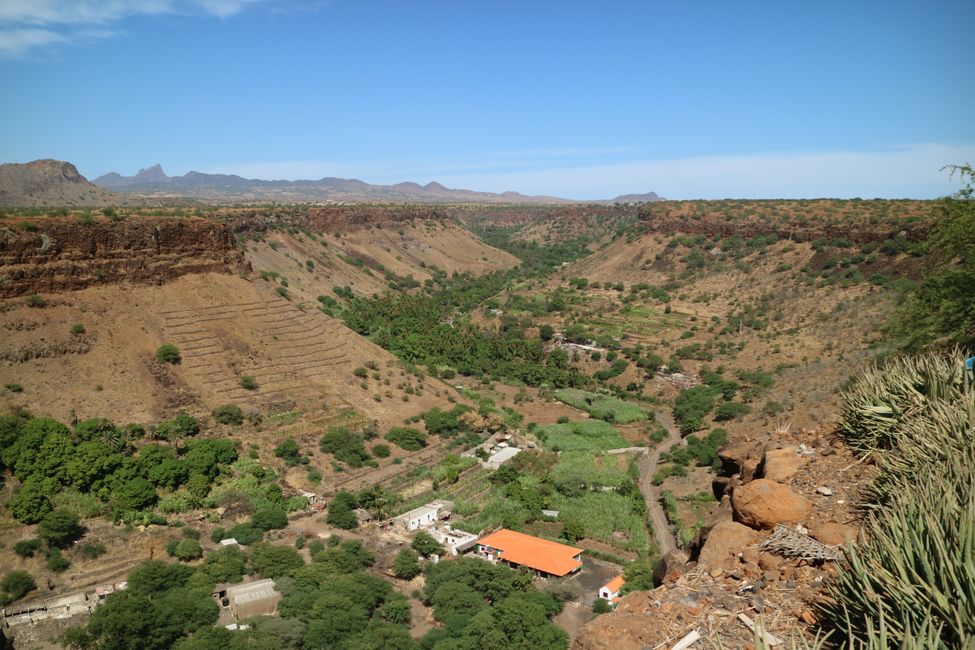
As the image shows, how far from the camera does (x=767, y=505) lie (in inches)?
316

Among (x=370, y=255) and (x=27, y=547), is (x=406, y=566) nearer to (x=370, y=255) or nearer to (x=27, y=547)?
(x=27, y=547)

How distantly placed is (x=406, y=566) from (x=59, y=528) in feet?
41.1

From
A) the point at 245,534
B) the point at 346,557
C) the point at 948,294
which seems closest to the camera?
the point at 948,294

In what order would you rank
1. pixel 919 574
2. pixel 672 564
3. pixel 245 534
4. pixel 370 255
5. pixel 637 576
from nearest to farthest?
1. pixel 919 574
2. pixel 672 564
3. pixel 637 576
4. pixel 245 534
5. pixel 370 255

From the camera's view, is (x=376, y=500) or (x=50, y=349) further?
(x=376, y=500)

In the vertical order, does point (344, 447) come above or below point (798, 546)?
below

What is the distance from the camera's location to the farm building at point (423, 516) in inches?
1081

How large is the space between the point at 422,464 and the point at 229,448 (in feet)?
33.2

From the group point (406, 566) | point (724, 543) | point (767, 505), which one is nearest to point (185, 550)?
point (406, 566)

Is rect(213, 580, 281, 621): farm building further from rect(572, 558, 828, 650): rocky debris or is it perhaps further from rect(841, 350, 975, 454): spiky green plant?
rect(841, 350, 975, 454): spiky green plant

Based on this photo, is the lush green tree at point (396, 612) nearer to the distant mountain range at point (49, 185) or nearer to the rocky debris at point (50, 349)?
the rocky debris at point (50, 349)

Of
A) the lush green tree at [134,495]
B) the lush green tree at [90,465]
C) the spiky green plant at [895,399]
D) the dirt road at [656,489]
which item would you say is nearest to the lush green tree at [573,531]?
the dirt road at [656,489]

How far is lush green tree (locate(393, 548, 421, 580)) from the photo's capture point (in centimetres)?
2361

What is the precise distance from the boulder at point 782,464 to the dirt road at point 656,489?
12408mm
